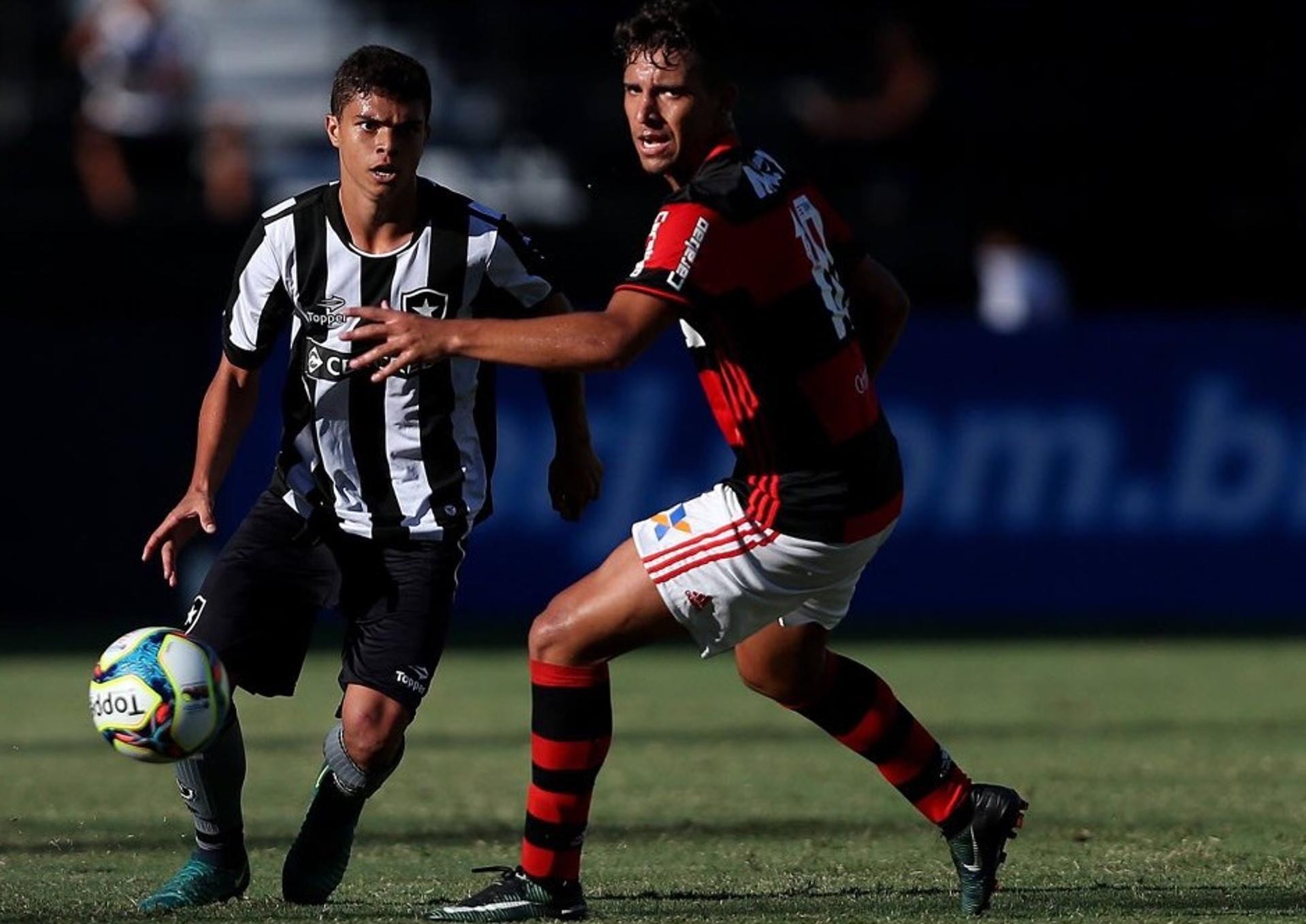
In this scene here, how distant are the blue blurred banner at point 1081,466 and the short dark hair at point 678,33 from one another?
8.09 meters

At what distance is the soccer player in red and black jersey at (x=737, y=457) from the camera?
5387mm

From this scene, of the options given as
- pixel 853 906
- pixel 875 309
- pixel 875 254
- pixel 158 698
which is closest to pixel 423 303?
pixel 875 309

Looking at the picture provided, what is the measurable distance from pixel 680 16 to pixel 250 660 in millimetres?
1973

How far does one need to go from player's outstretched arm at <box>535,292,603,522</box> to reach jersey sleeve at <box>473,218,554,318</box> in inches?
1.4

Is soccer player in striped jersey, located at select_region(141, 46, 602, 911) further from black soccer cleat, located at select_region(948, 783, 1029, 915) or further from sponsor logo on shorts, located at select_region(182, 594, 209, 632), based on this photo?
black soccer cleat, located at select_region(948, 783, 1029, 915)

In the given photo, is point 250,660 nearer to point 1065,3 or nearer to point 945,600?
point 945,600

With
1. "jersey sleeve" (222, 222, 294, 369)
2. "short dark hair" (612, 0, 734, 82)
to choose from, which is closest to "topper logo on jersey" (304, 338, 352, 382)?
"jersey sleeve" (222, 222, 294, 369)

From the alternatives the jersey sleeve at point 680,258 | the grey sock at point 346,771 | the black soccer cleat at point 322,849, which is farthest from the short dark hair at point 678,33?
the black soccer cleat at point 322,849

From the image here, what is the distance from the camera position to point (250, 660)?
6.00 meters

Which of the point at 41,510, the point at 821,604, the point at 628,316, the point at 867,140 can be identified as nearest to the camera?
the point at 628,316

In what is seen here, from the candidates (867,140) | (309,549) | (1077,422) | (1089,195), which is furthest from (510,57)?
(309,549)

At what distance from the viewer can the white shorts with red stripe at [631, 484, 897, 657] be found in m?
5.49

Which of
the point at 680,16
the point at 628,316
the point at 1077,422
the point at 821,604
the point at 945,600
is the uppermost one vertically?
the point at 680,16

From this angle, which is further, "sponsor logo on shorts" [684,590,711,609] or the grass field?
the grass field
